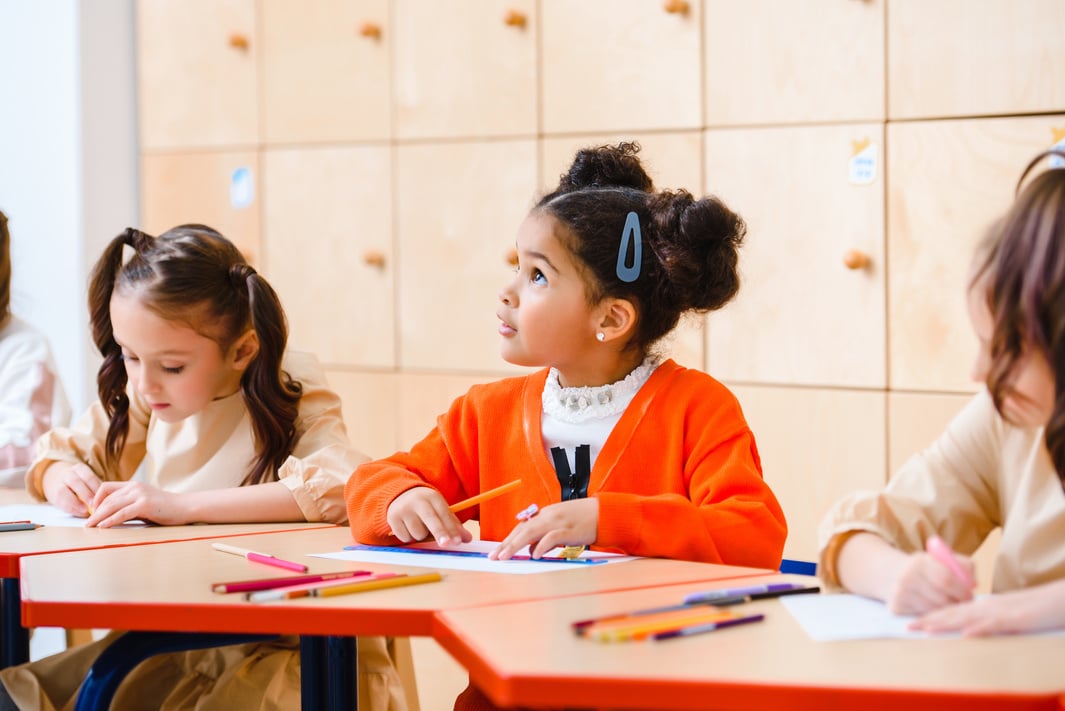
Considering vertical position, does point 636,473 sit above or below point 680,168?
below

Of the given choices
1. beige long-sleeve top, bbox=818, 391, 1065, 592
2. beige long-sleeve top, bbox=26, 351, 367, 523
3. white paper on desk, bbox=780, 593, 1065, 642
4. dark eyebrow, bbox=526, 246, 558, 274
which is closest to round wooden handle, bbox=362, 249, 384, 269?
beige long-sleeve top, bbox=26, 351, 367, 523

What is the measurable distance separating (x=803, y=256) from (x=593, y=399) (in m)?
1.14

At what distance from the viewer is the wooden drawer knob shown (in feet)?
11.2

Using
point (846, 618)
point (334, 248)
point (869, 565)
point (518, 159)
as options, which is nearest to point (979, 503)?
point (869, 565)

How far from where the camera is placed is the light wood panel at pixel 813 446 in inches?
102

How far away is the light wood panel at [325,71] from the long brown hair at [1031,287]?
2.30 metres

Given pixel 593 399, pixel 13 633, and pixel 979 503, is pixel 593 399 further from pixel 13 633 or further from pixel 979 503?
pixel 13 633

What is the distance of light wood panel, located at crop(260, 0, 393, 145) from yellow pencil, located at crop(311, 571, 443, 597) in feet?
7.00

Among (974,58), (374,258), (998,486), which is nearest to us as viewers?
(998,486)

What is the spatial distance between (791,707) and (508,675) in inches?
7.7

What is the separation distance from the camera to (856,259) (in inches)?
101

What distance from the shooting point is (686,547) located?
55.4 inches

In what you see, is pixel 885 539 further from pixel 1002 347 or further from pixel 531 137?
pixel 531 137

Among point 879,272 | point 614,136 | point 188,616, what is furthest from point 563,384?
point 614,136
